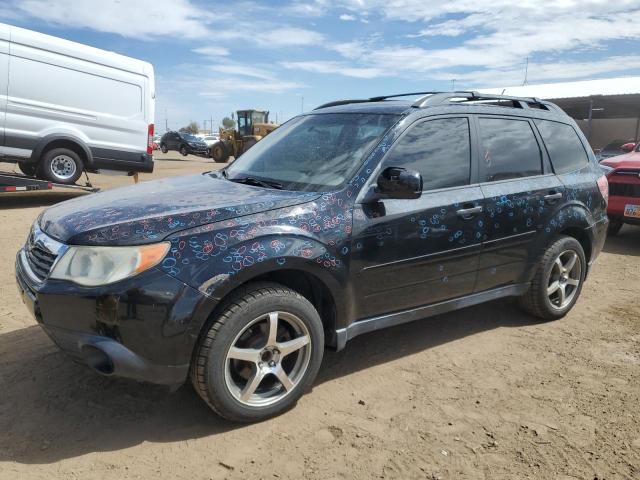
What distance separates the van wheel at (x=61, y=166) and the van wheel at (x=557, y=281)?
8.58 meters

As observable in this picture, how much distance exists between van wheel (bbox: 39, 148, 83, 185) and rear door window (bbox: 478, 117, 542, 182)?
8.35 meters

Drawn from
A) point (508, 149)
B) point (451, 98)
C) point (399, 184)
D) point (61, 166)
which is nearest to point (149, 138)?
point (61, 166)

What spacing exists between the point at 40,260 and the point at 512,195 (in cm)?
313

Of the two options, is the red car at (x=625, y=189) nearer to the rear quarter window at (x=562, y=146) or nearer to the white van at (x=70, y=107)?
the rear quarter window at (x=562, y=146)

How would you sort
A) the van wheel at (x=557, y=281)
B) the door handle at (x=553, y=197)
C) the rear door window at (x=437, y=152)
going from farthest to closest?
the van wheel at (x=557, y=281), the door handle at (x=553, y=197), the rear door window at (x=437, y=152)

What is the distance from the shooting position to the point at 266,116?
1118 inches

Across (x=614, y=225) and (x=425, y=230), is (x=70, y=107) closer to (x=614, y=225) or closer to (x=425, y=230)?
(x=425, y=230)

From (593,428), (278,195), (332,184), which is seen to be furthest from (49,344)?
(593,428)

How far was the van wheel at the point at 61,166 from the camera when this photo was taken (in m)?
9.52

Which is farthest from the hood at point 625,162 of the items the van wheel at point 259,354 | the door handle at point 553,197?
the van wheel at point 259,354

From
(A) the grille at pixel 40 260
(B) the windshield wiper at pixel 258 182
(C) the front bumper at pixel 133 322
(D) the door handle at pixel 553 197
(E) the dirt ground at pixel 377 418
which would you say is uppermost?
(B) the windshield wiper at pixel 258 182

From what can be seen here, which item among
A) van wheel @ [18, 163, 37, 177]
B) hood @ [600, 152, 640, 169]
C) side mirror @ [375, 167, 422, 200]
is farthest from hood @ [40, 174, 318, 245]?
van wheel @ [18, 163, 37, 177]

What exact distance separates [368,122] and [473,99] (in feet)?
3.35

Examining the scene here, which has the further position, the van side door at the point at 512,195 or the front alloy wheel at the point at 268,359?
the van side door at the point at 512,195
